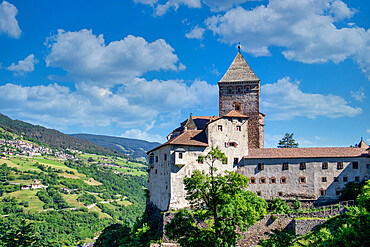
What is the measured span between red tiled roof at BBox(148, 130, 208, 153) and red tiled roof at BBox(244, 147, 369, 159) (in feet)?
24.9

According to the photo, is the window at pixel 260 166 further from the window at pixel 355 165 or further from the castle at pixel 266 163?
the window at pixel 355 165

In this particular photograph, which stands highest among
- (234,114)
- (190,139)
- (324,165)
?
(234,114)

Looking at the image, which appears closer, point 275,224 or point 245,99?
point 275,224

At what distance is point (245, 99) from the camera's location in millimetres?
63375

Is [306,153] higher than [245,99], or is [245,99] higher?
[245,99]

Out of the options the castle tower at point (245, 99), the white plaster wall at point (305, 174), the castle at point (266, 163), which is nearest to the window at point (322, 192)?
the castle at point (266, 163)

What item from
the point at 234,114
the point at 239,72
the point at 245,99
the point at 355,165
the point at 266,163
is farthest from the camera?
the point at 239,72

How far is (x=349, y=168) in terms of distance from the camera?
2201 inches

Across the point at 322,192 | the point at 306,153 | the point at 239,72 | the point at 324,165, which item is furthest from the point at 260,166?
the point at 239,72

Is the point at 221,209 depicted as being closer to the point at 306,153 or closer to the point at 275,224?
the point at 275,224

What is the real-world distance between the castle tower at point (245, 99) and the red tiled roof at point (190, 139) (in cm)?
831

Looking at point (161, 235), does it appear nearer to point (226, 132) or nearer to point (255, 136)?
point (226, 132)

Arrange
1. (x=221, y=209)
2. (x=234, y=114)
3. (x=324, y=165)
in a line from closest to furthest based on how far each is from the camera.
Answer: (x=221, y=209) < (x=324, y=165) < (x=234, y=114)

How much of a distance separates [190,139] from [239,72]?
17.9 meters
